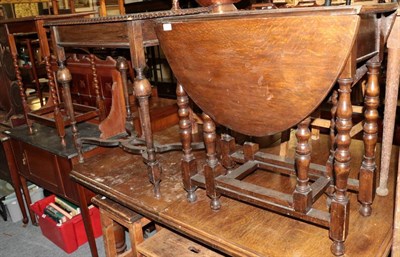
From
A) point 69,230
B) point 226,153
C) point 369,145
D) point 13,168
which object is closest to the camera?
point 369,145

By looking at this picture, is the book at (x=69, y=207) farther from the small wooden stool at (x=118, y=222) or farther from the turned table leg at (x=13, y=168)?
the small wooden stool at (x=118, y=222)

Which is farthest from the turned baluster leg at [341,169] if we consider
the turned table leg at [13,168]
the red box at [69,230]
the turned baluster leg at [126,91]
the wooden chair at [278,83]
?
the turned table leg at [13,168]

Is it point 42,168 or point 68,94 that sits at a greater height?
point 68,94

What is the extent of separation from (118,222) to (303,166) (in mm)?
1028

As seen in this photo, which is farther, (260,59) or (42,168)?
(42,168)

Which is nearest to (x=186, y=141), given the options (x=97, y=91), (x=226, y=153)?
(x=226, y=153)

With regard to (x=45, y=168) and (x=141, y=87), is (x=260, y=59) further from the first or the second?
(x=45, y=168)

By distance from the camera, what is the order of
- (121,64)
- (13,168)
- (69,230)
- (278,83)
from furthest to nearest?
(13,168), (69,230), (121,64), (278,83)

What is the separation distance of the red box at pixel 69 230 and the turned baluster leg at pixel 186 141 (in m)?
1.00

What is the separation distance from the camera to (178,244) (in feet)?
5.36

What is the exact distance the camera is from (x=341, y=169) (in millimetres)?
1209

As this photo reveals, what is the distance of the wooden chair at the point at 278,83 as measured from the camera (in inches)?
42.6

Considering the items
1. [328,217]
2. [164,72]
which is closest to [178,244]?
[328,217]

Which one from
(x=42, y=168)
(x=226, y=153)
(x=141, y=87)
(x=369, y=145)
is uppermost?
(x=141, y=87)
